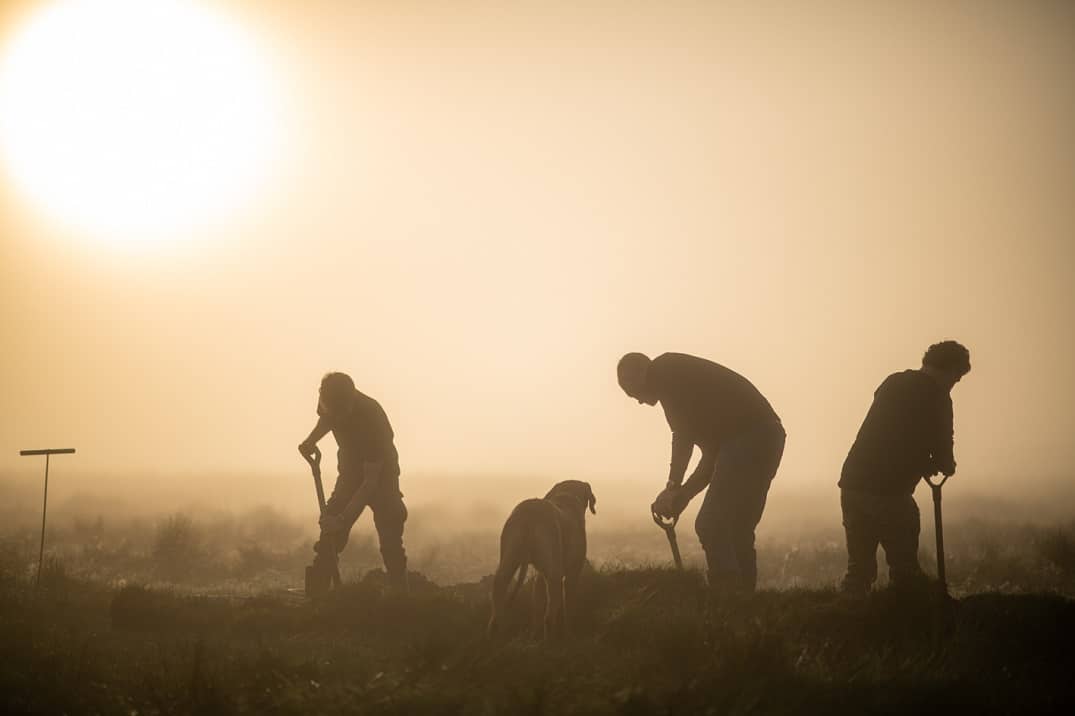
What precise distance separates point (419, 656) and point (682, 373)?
13.7 feet

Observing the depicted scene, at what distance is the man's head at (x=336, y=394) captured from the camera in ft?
40.4

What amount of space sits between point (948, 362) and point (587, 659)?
14.9ft

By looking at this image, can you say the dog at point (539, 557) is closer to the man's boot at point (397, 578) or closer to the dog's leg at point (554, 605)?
the dog's leg at point (554, 605)

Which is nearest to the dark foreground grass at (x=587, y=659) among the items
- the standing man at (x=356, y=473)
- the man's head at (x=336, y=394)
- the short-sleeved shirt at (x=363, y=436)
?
the standing man at (x=356, y=473)

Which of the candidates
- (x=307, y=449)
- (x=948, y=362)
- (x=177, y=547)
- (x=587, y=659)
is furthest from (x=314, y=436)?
(x=177, y=547)

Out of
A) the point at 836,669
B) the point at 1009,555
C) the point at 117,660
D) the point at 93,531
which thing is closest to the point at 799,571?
the point at 1009,555

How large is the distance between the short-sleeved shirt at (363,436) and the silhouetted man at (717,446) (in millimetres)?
3243

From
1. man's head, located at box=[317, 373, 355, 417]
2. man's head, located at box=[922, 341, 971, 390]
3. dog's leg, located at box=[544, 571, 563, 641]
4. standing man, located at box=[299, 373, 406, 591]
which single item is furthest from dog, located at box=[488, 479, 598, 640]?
man's head, located at box=[922, 341, 971, 390]

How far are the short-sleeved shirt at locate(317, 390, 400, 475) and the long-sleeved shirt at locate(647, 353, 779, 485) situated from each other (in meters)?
3.52

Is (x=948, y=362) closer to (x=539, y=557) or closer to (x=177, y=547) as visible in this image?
(x=539, y=557)

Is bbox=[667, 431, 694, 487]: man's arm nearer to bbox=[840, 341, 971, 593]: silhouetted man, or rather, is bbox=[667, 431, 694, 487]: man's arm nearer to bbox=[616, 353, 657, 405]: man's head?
bbox=[616, 353, 657, 405]: man's head

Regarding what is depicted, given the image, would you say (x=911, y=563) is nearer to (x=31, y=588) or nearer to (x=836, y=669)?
(x=836, y=669)

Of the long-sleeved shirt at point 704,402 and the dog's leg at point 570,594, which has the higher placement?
the long-sleeved shirt at point 704,402

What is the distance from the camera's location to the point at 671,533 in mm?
11469
